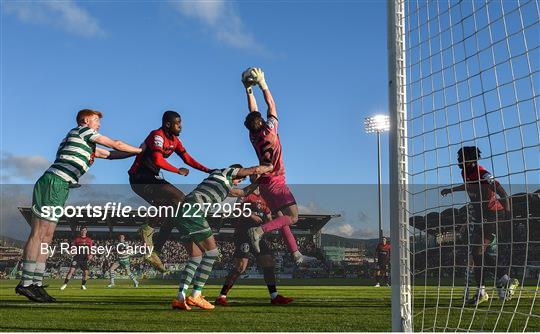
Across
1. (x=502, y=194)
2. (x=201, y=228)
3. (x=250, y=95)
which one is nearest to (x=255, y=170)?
(x=250, y=95)

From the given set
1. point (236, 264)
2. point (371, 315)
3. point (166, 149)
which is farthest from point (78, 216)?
point (371, 315)

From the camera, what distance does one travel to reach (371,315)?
530 centimetres

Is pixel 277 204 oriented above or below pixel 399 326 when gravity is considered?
above

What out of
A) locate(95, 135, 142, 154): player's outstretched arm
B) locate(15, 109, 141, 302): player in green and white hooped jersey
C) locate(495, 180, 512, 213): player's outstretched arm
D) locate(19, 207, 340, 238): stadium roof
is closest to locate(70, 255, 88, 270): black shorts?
locate(19, 207, 340, 238): stadium roof

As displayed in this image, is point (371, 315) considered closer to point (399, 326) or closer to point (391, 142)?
point (399, 326)

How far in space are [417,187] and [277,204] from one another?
438 cm

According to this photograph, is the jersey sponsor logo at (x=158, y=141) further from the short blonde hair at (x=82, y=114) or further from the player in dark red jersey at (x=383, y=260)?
the player in dark red jersey at (x=383, y=260)

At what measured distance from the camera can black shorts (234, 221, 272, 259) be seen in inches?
285

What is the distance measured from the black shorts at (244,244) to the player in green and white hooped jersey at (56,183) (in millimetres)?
2014

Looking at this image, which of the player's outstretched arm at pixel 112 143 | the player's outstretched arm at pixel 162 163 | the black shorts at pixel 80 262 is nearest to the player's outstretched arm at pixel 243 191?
the player's outstretched arm at pixel 162 163

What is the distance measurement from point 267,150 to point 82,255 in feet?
22.2

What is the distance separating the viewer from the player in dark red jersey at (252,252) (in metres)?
7.00

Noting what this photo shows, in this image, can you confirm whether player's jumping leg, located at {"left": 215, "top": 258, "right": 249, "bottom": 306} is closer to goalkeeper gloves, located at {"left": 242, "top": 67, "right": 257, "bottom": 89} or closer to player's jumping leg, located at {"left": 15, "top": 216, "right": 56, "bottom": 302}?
player's jumping leg, located at {"left": 15, "top": 216, "right": 56, "bottom": 302}

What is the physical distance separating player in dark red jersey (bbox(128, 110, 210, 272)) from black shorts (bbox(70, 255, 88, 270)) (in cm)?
536
